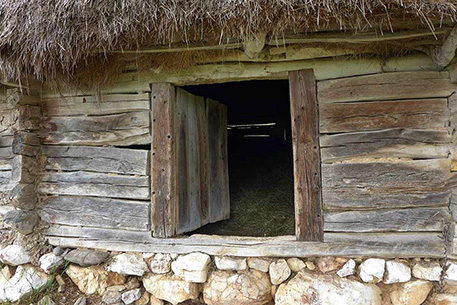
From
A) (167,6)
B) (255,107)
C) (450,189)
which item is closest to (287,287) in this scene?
(450,189)

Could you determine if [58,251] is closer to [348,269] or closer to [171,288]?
[171,288]

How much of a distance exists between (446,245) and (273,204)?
7.48 feet

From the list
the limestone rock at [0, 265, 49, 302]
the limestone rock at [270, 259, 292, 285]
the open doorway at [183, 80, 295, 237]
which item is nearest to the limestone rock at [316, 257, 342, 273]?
the limestone rock at [270, 259, 292, 285]

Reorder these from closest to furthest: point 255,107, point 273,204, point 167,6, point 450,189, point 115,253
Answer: point 167,6
point 450,189
point 115,253
point 273,204
point 255,107

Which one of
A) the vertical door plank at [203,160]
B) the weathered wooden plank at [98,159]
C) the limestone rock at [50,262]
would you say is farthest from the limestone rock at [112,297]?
the vertical door plank at [203,160]

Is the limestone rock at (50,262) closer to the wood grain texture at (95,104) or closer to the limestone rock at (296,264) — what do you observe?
the wood grain texture at (95,104)

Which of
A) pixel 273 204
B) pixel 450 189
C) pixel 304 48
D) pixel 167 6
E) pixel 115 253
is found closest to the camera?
pixel 167 6

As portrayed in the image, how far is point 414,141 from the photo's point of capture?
2512mm

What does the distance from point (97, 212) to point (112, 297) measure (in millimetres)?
718

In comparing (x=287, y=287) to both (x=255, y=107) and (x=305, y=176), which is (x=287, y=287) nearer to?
(x=305, y=176)

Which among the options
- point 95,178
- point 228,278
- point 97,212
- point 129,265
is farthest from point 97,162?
point 228,278

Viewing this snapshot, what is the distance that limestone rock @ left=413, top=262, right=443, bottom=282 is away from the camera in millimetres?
2457

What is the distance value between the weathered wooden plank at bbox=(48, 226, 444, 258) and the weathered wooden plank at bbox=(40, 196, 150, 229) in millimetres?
65

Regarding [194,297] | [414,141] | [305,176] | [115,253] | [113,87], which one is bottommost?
[194,297]
